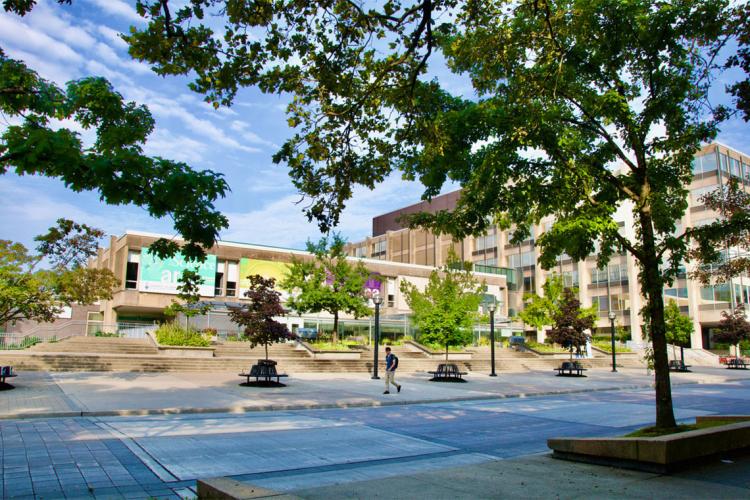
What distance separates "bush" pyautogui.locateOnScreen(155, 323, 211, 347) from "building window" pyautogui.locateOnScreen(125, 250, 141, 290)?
16.7 metres

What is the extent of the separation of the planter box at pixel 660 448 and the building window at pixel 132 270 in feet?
147

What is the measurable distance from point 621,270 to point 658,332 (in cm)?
6114

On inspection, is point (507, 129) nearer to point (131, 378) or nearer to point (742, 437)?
point (742, 437)

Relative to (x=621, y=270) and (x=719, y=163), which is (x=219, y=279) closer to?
(x=621, y=270)

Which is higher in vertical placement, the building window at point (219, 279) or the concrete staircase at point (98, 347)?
the building window at point (219, 279)

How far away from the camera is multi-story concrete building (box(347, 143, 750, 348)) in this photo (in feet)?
191

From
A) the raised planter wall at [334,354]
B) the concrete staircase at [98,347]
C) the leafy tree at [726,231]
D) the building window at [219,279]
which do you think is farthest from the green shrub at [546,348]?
the leafy tree at [726,231]

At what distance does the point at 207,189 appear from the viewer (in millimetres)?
5965

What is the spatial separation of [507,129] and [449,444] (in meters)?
5.86

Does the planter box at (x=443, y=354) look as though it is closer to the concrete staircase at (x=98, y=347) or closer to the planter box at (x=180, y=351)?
the planter box at (x=180, y=351)

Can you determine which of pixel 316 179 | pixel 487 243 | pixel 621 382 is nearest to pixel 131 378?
pixel 316 179

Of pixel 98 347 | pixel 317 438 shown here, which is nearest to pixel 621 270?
pixel 98 347

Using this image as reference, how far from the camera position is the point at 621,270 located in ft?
212

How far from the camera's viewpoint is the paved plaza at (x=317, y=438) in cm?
638
